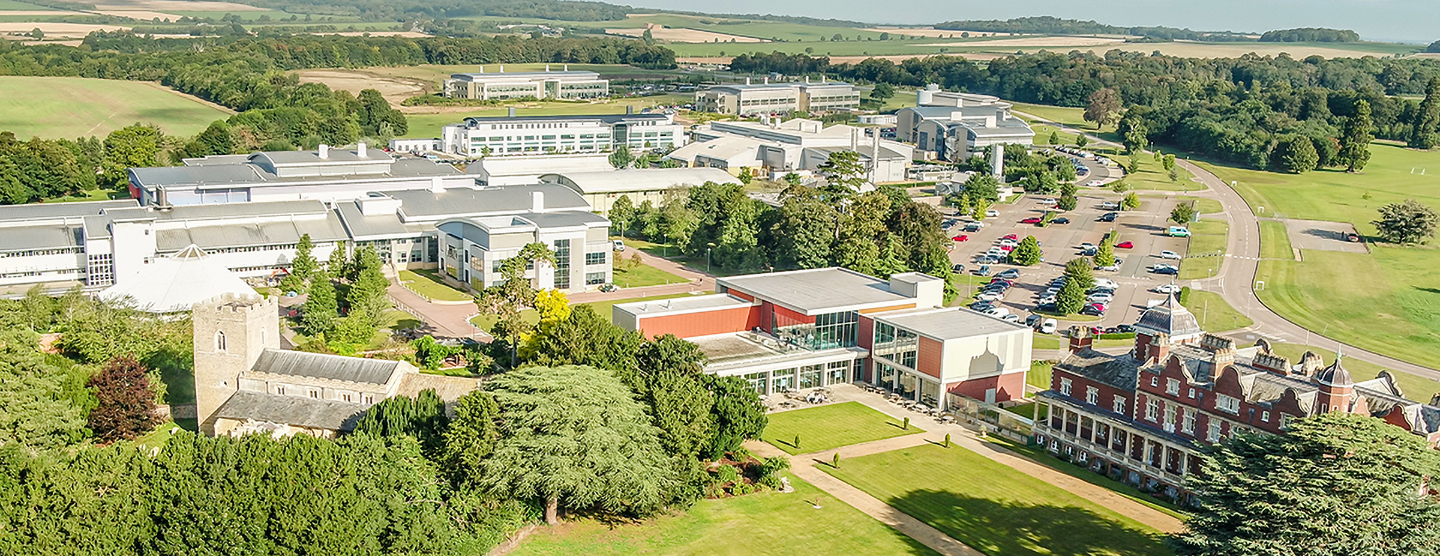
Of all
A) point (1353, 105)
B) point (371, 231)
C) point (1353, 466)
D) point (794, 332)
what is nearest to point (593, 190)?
point (371, 231)

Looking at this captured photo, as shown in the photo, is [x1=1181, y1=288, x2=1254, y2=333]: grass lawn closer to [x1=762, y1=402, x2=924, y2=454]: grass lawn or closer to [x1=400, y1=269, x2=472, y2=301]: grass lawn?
[x1=762, y1=402, x2=924, y2=454]: grass lawn

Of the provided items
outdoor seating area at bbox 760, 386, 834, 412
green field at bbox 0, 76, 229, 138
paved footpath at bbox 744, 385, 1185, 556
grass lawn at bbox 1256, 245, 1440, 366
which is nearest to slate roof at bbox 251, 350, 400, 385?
paved footpath at bbox 744, 385, 1185, 556

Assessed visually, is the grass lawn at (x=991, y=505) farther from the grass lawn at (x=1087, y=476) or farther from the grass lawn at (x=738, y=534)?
the grass lawn at (x=738, y=534)

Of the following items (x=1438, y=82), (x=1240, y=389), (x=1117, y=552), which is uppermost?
(x=1438, y=82)

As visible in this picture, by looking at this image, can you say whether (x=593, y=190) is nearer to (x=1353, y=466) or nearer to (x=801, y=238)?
(x=801, y=238)

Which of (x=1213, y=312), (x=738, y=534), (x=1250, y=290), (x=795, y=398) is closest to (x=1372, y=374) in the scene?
(x=1213, y=312)
